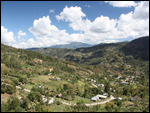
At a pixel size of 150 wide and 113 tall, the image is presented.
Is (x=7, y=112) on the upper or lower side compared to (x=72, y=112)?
upper

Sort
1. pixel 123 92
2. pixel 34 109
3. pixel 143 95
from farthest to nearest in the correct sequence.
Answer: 1. pixel 123 92
2. pixel 143 95
3. pixel 34 109

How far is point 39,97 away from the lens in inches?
1598

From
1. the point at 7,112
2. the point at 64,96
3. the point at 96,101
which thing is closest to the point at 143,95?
the point at 96,101

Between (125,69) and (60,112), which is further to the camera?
(125,69)

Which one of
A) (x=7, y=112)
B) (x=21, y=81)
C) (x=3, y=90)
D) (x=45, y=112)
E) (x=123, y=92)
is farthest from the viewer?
(x=123, y=92)

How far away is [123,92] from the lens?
230 ft

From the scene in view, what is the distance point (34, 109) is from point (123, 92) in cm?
5120

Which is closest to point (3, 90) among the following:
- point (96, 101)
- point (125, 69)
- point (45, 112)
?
point (45, 112)

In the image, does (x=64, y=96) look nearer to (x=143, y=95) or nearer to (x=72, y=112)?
(x=72, y=112)

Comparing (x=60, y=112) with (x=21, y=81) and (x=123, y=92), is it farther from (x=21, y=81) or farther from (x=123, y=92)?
(x=123, y=92)

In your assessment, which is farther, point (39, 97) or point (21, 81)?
point (21, 81)

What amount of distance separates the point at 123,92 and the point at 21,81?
168ft

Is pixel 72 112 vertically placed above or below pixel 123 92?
above

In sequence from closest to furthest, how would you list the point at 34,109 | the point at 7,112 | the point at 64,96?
the point at 7,112 < the point at 34,109 < the point at 64,96
